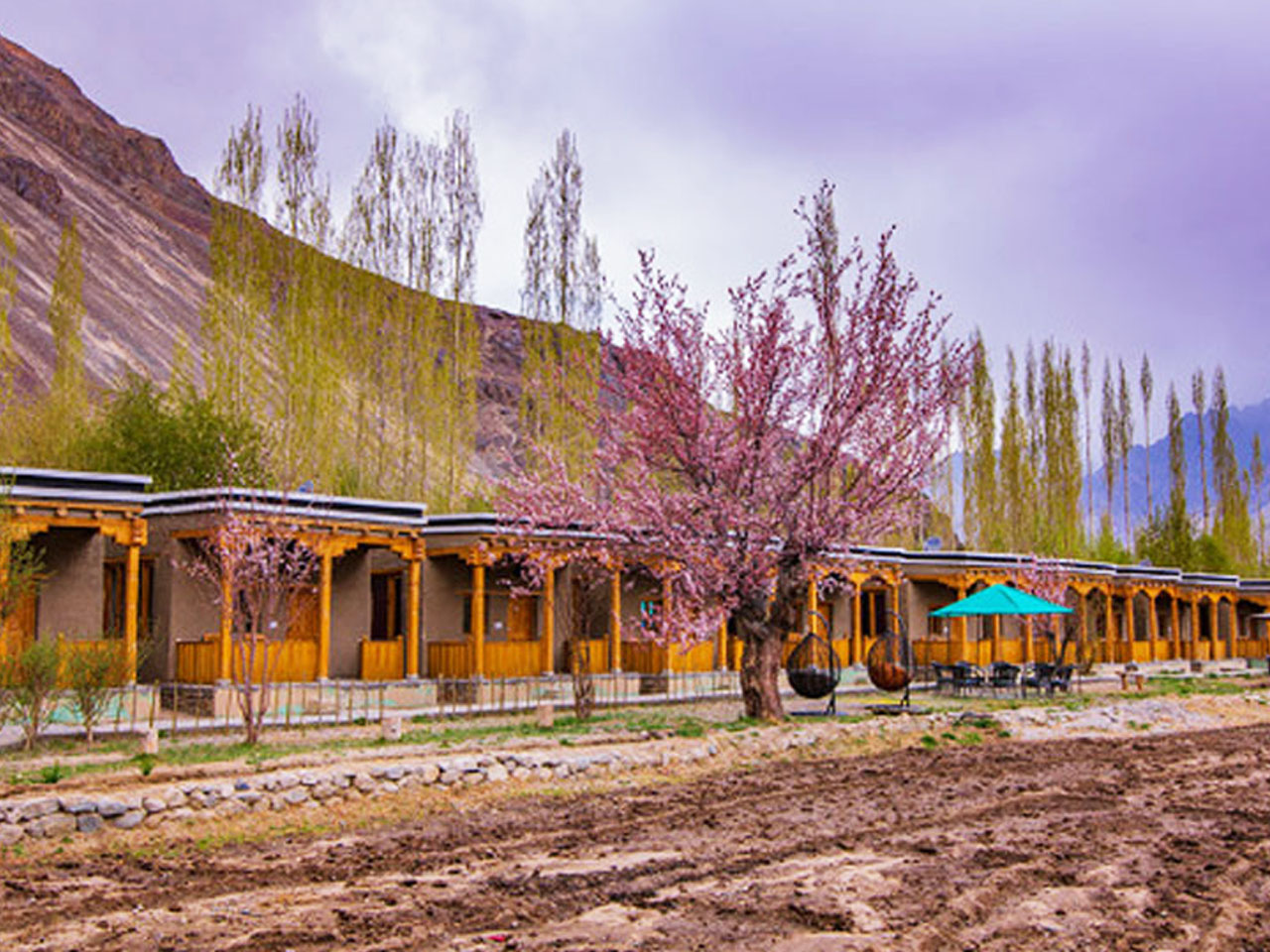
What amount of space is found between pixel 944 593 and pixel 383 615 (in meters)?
17.8

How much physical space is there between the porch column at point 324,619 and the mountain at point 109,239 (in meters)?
44.1

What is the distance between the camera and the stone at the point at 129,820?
1136cm

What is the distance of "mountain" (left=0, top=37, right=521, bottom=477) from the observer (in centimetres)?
7450

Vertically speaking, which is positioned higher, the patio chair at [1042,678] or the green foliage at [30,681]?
the green foliage at [30,681]

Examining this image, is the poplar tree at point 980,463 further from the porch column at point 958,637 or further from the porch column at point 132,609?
the porch column at point 132,609

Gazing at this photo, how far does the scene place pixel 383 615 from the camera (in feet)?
92.8

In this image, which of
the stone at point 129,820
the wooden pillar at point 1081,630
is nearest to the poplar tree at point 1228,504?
the wooden pillar at point 1081,630

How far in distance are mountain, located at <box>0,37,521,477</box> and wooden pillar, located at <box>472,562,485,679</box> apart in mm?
42776

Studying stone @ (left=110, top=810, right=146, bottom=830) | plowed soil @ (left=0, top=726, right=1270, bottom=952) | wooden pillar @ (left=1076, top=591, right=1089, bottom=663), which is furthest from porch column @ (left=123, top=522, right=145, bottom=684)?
wooden pillar @ (left=1076, top=591, right=1089, bottom=663)

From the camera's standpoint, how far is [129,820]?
1141 centimetres

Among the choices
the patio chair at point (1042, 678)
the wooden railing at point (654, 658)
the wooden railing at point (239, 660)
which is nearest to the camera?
the wooden railing at point (239, 660)

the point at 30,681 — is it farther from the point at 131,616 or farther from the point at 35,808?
the point at 35,808

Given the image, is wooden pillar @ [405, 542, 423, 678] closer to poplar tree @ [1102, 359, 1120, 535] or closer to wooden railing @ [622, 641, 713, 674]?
wooden railing @ [622, 641, 713, 674]

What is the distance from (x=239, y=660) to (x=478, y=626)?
5362 millimetres
